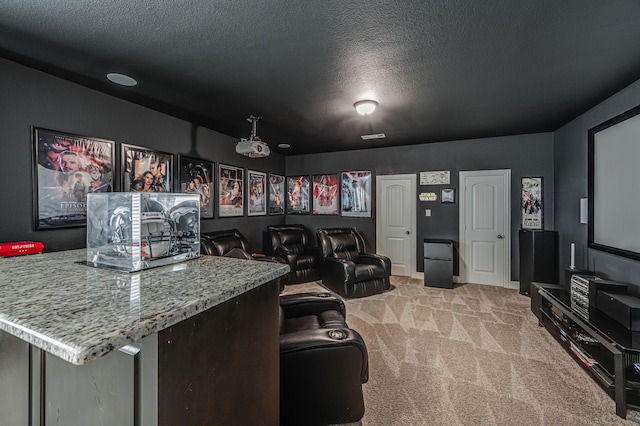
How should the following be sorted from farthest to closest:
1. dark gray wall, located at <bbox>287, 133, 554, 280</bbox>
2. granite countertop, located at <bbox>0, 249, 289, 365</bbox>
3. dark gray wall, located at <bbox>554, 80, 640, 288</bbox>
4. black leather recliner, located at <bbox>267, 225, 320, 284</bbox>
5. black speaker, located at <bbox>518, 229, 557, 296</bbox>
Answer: black leather recliner, located at <bbox>267, 225, 320, 284</bbox> < dark gray wall, located at <bbox>287, 133, 554, 280</bbox> < black speaker, located at <bbox>518, 229, 557, 296</bbox> < dark gray wall, located at <bbox>554, 80, 640, 288</bbox> < granite countertop, located at <bbox>0, 249, 289, 365</bbox>

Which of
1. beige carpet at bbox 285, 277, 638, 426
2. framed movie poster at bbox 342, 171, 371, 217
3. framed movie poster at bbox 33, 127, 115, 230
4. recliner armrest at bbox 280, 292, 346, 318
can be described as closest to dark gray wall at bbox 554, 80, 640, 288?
beige carpet at bbox 285, 277, 638, 426

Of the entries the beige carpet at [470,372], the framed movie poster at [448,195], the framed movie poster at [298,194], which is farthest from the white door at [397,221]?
Answer: the beige carpet at [470,372]

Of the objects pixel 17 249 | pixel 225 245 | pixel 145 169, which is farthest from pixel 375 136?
pixel 17 249

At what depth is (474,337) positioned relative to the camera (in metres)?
2.96

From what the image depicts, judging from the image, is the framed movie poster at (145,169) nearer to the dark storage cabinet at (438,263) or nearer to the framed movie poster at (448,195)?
the dark storage cabinet at (438,263)

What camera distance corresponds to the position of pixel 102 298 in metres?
0.82

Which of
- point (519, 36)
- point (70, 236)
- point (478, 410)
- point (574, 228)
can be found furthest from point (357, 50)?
point (574, 228)

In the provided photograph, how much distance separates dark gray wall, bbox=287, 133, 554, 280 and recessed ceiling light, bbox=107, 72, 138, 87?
4.04m

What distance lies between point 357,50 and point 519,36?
1.18 m

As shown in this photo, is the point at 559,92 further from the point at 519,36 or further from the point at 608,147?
the point at 519,36

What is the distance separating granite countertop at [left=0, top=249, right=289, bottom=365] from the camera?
1.94 feet

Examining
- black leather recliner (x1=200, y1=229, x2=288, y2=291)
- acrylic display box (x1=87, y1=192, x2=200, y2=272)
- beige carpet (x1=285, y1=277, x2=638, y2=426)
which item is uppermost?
acrylic display box (x1=87, y1=192, x2=200, y2=272)

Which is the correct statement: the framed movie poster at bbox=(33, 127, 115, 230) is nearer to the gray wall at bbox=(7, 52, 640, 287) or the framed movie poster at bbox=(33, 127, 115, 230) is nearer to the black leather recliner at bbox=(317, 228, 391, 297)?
the gray wall at bbox=(7, 52, 640, 287)

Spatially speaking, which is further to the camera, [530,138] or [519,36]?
[530,138]
